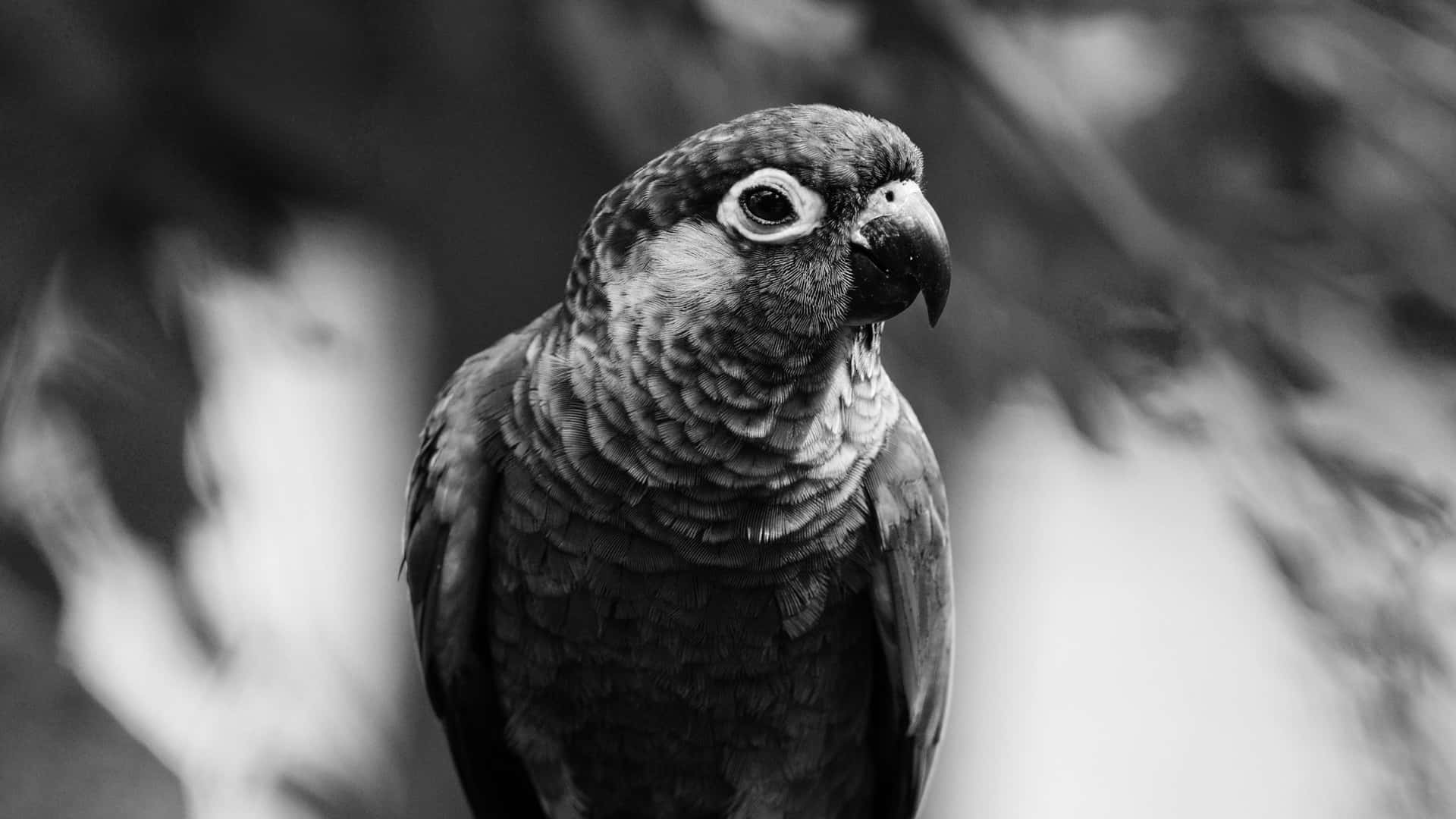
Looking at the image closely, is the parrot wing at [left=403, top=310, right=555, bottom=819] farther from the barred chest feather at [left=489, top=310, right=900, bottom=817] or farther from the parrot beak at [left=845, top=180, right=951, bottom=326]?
the parrot beak at [left=845, top=180, right=951, bottom=326]

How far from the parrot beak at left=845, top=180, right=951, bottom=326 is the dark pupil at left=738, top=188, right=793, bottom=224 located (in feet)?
0.19

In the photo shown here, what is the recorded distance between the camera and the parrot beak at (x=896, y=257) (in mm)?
833

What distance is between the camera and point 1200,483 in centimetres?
99

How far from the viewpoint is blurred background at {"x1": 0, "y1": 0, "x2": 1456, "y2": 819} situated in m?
0.96

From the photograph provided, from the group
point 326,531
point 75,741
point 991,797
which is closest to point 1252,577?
point 991,797

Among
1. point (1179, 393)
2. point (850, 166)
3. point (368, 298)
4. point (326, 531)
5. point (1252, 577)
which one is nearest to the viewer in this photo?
point (850, 166)

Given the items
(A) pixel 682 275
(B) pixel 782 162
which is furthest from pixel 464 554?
(B) pixel 782 162

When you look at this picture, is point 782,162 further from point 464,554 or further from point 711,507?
point 464,554

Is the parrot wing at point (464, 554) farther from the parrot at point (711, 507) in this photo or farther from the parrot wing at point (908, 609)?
the parrot wing at point (908, 609)

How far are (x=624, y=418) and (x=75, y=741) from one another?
23.8 inches

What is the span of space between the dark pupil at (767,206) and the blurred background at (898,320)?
0.33 metres

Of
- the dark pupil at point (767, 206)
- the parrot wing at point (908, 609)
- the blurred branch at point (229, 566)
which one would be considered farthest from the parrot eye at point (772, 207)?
the blurred branch at point (229, 566)

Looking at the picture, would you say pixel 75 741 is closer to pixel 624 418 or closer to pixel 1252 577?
pixel 624 418

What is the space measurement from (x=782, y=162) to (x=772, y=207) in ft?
0.12
